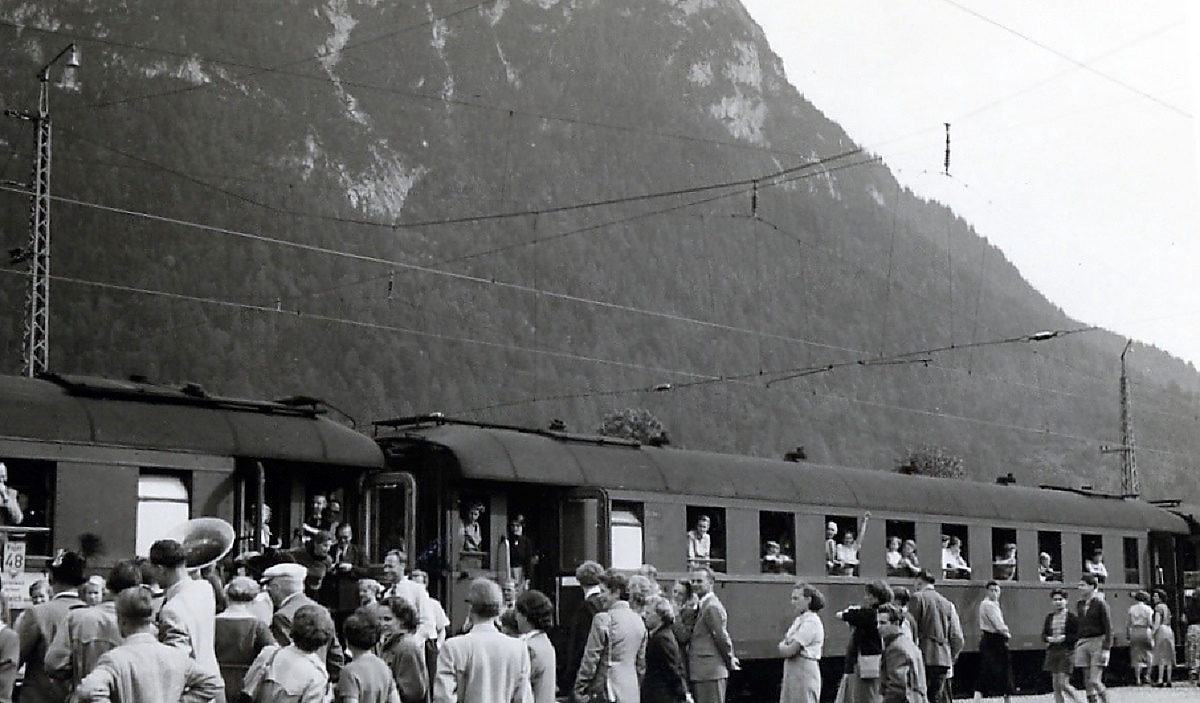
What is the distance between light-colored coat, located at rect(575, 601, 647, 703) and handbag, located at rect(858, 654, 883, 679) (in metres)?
2.07

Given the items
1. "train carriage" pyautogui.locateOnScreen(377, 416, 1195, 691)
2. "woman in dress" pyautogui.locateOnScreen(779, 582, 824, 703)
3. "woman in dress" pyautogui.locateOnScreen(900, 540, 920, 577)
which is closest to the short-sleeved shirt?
"woman in dress" pyautogui.locateOnScreen(779, 582, 824, 703)

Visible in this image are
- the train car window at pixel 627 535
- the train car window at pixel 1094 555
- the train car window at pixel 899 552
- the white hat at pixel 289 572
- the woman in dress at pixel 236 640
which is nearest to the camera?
the woman in dress at pixel 236 640

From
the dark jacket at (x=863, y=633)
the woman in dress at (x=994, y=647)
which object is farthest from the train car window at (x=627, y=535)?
the dark jacket at (x=863, y=633)

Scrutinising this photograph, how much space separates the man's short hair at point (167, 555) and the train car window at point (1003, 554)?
17774mm

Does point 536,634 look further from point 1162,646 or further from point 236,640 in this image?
point 1162,646

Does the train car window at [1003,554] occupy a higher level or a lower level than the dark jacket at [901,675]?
higher

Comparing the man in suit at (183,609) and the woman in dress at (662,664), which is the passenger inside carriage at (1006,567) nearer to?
the woman in dress at (662,664)

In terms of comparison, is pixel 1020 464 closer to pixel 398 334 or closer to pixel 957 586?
pixel 398 334

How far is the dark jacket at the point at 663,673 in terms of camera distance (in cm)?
1020

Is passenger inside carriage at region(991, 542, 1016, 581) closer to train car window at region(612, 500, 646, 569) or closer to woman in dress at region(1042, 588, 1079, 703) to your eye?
woman in dress at region(1042, 588, 1079, 703)

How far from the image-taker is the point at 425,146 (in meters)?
71.9

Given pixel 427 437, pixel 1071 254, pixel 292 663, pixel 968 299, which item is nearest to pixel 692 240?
pixel 968 299

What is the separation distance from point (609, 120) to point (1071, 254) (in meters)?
50.8

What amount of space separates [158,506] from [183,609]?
20.2ft
